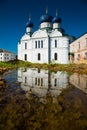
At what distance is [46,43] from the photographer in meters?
44.5

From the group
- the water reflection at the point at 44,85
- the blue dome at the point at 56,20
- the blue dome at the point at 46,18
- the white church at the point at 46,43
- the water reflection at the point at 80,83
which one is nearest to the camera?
the water reflection at the point at 44,85

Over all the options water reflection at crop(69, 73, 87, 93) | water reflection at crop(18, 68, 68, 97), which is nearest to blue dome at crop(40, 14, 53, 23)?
water reflection at crop(18, 68, 68, 97)

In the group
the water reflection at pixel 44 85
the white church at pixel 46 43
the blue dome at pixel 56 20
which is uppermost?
the blue dome at pixel 56 20

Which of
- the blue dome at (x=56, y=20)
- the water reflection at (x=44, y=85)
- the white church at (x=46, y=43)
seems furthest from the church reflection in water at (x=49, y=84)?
the blue dome at (x=56, y=20)

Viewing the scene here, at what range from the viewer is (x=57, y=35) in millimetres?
43500

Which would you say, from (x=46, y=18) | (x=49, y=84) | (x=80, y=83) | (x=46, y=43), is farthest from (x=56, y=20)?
(x=49, y=84)

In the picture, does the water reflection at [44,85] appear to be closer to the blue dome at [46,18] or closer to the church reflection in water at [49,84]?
the church reflection in water at [49,84]

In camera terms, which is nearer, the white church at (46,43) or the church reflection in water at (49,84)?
the church reflection in water at (49,84)

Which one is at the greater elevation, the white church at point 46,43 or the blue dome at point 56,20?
the blue dome at point 56,20

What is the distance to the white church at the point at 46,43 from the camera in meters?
42.8

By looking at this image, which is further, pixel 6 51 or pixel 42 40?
pixel 6 51

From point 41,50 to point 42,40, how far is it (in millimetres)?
2641

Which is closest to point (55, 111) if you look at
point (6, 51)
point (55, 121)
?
point (55, 121)

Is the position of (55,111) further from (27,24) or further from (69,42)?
(27,24)
